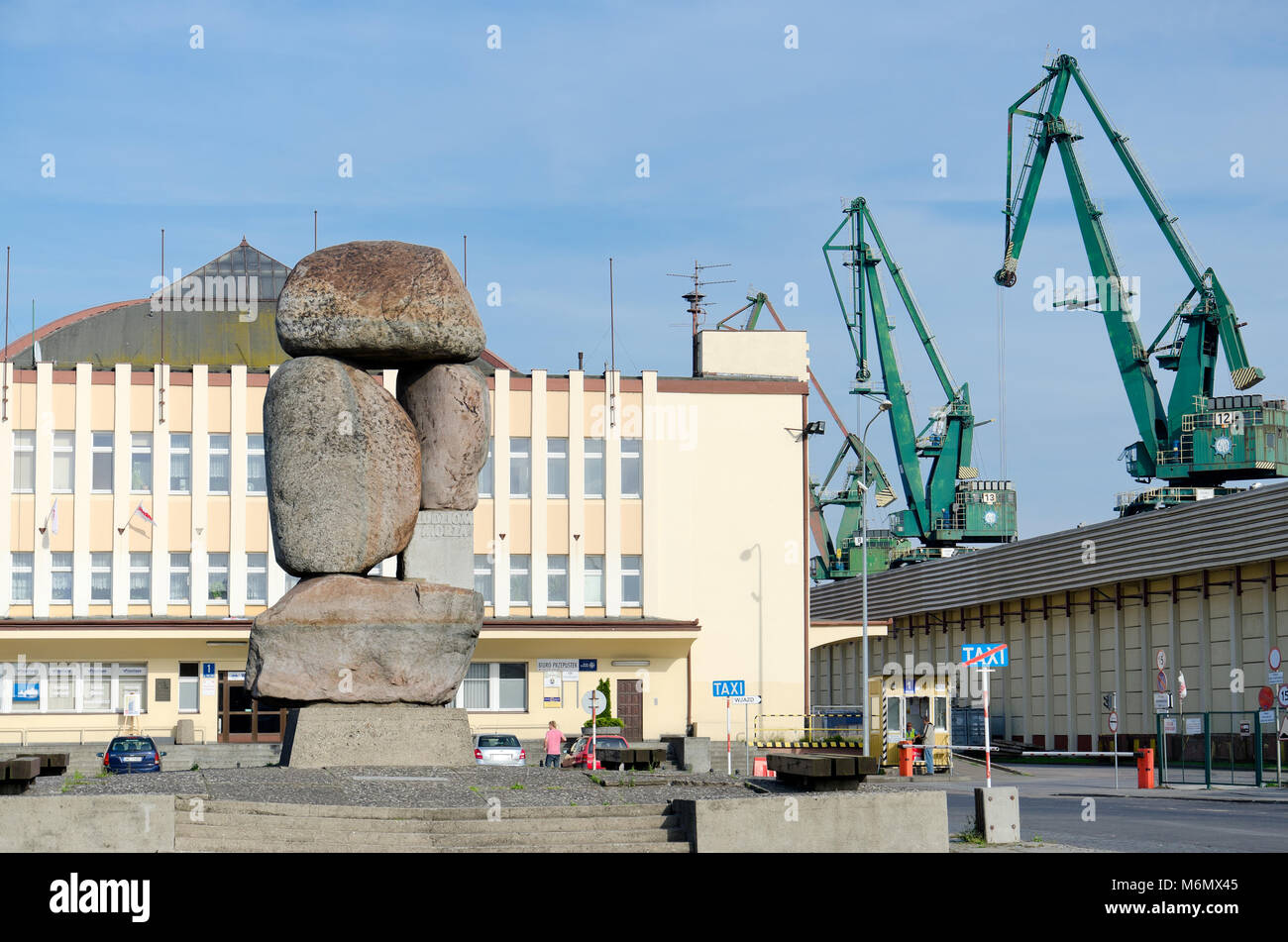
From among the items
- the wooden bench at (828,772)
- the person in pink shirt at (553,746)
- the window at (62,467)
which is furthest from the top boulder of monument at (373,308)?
the window at (62,467)

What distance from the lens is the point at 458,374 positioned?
742 inches

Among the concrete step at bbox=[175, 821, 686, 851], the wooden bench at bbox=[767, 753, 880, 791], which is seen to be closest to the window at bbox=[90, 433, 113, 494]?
the wooden bench at bbox=[767, 753, 880, 791]

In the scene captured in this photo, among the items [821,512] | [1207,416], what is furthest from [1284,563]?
[821,512]

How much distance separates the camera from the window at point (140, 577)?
167 ft

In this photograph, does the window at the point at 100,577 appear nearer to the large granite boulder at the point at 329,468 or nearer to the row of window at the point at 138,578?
the row of window at the point at 138,578

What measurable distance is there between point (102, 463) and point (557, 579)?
1419 centimetres

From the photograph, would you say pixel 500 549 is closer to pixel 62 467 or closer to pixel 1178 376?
pixel 62 467

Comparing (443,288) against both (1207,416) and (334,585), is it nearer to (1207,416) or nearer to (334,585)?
(334,585)

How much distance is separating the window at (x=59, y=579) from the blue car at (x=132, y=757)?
1403cm

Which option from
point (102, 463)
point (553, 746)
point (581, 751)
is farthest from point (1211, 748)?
point (102, 463)

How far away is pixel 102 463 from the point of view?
51000 millimetres

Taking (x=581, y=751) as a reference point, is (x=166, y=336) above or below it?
above
